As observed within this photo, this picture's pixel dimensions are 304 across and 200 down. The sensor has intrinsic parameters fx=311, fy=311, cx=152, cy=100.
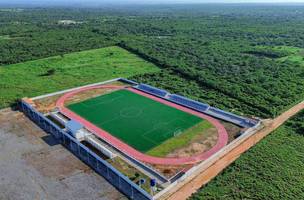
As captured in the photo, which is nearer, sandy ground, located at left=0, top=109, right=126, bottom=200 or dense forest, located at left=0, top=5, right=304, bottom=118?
sandy ground, located at left=0, top=109, right=126, bottom=200

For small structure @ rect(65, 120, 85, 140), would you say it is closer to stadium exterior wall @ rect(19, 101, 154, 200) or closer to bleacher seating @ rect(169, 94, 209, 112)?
stadium exterior wall @ rect(19, 101, 154, 200)

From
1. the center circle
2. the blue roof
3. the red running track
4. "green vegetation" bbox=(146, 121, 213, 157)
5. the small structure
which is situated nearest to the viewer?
the red running track

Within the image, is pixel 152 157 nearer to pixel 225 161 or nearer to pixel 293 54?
pixel 225 161

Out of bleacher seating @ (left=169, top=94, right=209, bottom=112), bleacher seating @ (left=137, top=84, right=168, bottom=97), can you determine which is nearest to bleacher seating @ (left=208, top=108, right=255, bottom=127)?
bleacher seating @ (left=169, top=94, right=209, bottom=112)

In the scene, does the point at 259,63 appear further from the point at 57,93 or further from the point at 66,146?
the point at 66,146

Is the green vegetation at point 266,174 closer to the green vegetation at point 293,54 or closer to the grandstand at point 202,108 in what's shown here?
the grandstand at point 202,108

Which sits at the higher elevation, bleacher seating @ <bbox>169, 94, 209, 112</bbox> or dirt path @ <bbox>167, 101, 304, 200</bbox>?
bleacher seating @ <bbox>169, 94, 209, 112</bbox>

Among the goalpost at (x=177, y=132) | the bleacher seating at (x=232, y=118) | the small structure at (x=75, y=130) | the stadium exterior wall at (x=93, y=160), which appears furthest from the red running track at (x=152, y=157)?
the goalpost at (x=177, y=132)

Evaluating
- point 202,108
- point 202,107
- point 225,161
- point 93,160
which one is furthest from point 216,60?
point 93,160
